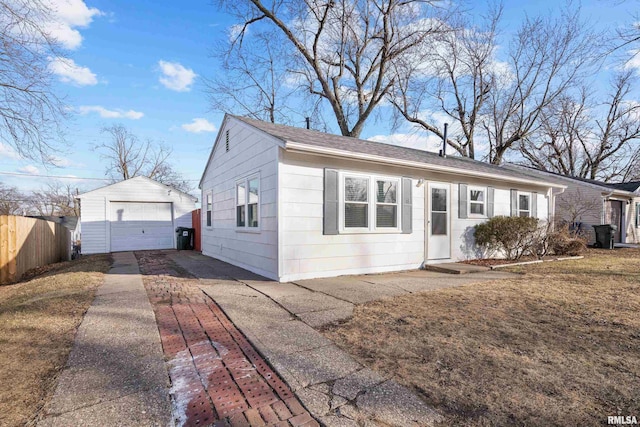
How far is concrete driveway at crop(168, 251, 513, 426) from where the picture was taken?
2.02 metres

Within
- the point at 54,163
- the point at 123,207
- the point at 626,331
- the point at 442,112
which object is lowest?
the point at 626,331

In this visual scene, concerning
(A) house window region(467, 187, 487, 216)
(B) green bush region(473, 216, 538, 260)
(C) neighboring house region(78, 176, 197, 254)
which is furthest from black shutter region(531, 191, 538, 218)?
(C) neighboring house region(78, 176, 197, 254)

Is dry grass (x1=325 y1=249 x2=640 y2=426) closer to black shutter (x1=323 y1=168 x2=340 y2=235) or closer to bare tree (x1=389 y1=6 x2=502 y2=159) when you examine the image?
black shutter (x1=323 y1=168 x2=340 y2=235)

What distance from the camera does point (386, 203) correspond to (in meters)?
7.39

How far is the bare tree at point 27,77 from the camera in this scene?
6.42 meters

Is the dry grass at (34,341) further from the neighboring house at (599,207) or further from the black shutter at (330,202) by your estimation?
the neighboring house at (599,207)

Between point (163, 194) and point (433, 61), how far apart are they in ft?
56.6

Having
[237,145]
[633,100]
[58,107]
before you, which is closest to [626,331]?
[237,145]

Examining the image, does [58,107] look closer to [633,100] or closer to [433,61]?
[433,61]

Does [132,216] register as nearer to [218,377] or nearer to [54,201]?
[218,377]

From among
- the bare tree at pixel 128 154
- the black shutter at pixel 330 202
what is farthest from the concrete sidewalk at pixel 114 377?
the bare tree at pixel 128 154

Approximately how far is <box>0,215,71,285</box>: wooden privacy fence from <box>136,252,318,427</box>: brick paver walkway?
615cm

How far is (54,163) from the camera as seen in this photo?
7852mm

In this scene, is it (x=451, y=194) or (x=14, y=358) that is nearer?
(x=14, y=358)
